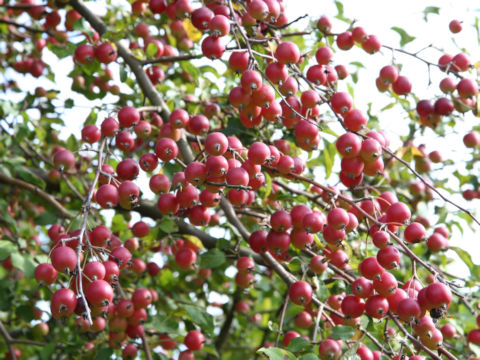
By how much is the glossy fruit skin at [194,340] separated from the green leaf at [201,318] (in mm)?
93

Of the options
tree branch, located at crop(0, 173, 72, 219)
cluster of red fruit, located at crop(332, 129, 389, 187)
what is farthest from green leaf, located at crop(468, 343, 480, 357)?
tree branch, located at crop(0, 173, 72, 219)

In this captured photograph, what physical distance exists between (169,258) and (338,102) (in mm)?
2865

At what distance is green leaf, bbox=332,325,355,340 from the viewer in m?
2.61

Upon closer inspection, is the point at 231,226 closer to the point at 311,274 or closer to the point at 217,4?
the point at 311,274

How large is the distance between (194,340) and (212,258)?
53cm

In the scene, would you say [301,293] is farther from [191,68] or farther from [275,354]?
[191,68]

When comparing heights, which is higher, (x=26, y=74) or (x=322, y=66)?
(x=322, y=66)

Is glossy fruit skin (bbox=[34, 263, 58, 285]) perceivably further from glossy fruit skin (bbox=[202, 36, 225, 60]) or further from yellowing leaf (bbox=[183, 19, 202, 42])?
yellowing leaf (bbox=[183, 19, 202, 42])

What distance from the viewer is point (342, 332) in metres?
2.63

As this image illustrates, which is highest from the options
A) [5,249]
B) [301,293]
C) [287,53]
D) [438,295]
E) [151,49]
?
[287,53]

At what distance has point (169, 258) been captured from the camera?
506cm

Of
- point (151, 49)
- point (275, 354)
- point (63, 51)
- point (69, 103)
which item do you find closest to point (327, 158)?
point (151, 49)

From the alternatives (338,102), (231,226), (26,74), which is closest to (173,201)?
(231,226)

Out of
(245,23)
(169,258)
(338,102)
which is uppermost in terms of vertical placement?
(245,23)
